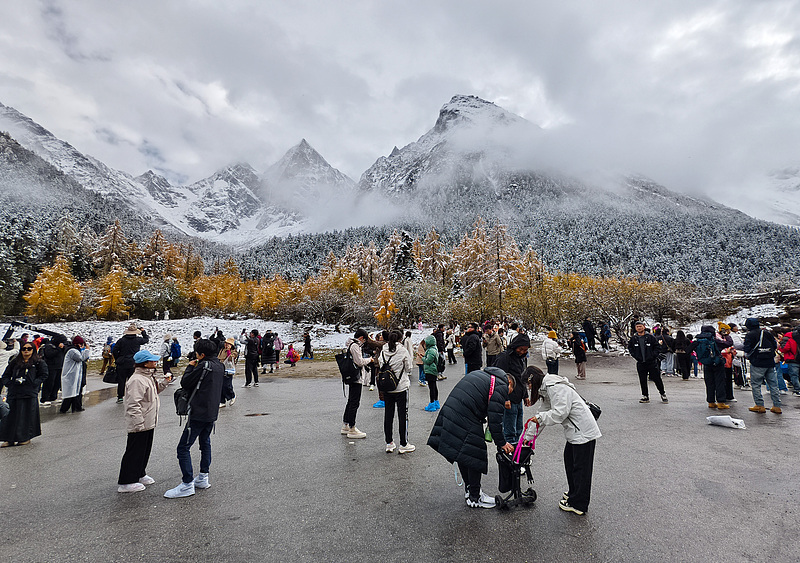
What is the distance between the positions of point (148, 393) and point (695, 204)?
246 m

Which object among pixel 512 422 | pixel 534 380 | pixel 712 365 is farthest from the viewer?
pixel 712 365

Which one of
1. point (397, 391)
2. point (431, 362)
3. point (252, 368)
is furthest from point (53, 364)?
point (397, 391)

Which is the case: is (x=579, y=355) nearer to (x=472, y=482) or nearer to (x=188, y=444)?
(x=472, y=482)

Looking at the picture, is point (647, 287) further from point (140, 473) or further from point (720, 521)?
point (140, 473)

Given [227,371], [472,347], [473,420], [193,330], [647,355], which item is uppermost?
[193,330]

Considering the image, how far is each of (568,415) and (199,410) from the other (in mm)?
4118

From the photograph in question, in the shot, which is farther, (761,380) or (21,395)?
(761,380)

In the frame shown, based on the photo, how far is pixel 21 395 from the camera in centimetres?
674

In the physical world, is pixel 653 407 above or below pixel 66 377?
below

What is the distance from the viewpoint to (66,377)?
9.47m

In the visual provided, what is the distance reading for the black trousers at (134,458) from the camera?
4785 mm

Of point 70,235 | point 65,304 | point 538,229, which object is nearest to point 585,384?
point 65,304

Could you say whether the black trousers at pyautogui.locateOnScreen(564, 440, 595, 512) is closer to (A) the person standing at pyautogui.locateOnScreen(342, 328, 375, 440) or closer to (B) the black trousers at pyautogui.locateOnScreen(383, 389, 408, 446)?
(B) the black trousers at pyautogui.locateOnScreen(383, 389, 408, 446)

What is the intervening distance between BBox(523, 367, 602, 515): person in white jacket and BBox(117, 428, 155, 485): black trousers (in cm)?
461
